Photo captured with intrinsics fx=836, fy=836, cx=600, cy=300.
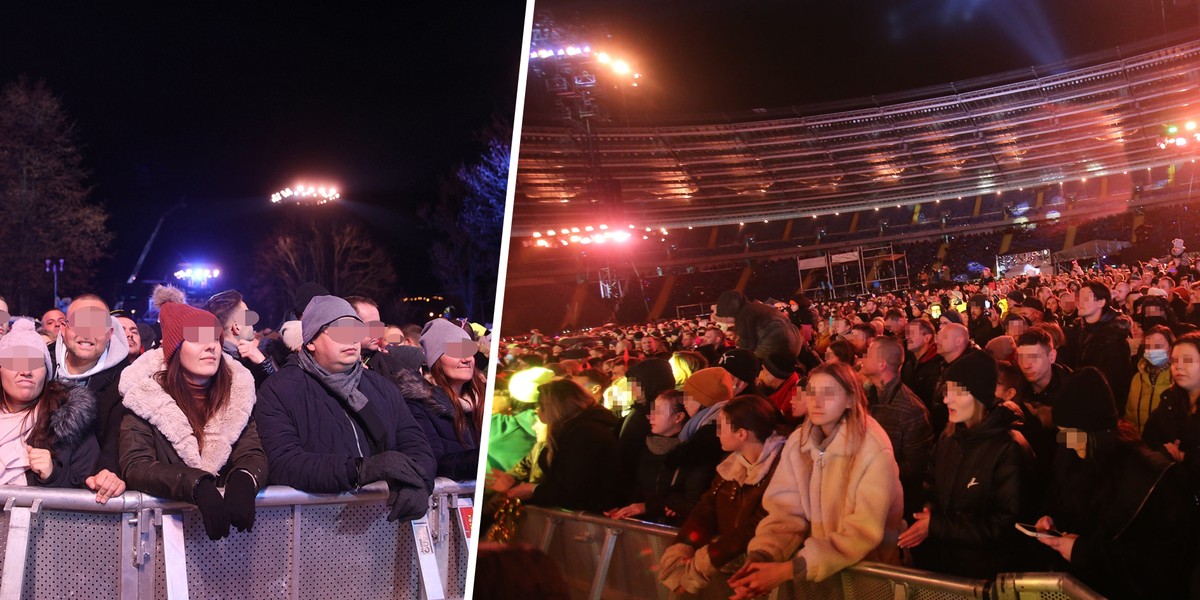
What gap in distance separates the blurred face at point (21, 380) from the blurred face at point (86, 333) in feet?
0.54

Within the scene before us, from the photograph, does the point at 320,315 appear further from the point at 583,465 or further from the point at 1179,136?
the point at 1179,136

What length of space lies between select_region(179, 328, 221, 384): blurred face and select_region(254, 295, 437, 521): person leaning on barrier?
158 mm

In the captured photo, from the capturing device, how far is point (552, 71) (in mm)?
1807

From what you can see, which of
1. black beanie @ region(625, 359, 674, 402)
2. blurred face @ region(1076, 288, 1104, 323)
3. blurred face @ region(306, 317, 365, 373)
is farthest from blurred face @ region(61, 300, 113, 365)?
blurred face @ region(1076, 288, 1104, 323)

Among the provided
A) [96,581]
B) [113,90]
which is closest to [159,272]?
[113,90]

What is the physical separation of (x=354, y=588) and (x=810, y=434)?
120 centimetres

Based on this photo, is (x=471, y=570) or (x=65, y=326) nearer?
(x=471, y=570)

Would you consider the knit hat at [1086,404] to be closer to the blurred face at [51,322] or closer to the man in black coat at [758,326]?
the man in black coat at [758,326]

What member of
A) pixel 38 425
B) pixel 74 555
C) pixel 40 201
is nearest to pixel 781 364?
pixel 74 555

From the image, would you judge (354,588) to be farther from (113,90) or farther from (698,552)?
(113,90)

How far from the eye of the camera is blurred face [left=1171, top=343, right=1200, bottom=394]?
141 cm

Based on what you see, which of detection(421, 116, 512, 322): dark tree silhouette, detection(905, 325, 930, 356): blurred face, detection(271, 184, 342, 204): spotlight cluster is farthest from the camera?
detection(421, 116, 512, 322): dark tree silhouette

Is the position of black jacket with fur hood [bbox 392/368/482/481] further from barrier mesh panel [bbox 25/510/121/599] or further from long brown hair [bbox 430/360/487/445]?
barrier mesh panel [bbox 25/510/121/599]

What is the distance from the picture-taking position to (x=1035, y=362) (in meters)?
1.55
